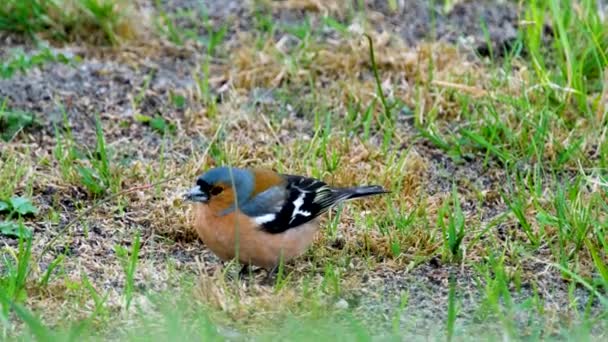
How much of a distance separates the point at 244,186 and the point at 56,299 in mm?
1089

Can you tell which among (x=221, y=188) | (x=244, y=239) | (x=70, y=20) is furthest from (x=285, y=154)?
(x=70, y=20)

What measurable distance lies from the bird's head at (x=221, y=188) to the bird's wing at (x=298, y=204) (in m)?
0.15

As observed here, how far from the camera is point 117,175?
6.54 metres

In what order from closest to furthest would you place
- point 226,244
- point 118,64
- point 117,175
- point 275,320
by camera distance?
point 275,320 < point 226,244 < point 117,175 < point 118,64

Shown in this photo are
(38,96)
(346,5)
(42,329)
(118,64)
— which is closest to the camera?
(42,329)

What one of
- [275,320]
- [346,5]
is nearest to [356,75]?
[346,5]

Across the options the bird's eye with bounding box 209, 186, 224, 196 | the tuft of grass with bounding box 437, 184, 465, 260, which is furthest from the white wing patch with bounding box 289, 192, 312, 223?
the tuft of grass with bounding box 437, 184, 465, 260

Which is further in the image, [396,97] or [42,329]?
[396,97]

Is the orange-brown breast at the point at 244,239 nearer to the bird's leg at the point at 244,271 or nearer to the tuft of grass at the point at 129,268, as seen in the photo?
the bird's leg at the point at 244,271

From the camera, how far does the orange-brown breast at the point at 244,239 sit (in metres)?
5.54

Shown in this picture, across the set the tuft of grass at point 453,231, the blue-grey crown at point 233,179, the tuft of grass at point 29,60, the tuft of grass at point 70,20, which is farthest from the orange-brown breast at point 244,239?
the tuft of grass at point 70,20

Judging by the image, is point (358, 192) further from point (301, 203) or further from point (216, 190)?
point (216, 190)

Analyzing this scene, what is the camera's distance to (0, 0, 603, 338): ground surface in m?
5.39

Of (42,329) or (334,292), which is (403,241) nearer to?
Result: (334,292)
